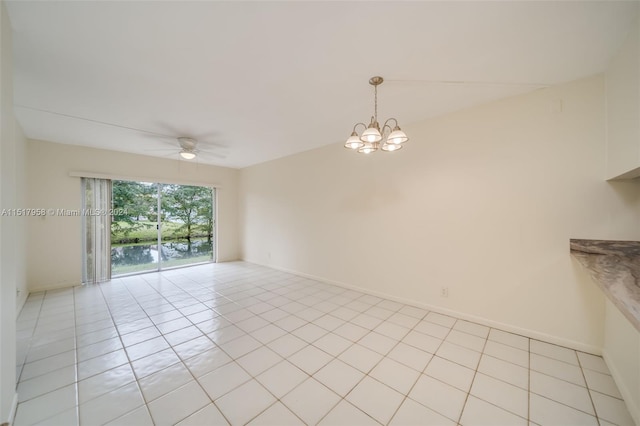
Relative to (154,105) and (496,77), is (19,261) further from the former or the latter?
(496,77)

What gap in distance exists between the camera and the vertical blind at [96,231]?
13.8 ft

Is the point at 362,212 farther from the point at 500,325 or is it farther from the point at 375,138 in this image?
the point at 500,325

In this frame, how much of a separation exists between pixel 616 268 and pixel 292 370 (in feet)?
8.43

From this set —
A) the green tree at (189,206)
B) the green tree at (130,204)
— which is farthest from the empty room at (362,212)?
the green tree at (189,206)

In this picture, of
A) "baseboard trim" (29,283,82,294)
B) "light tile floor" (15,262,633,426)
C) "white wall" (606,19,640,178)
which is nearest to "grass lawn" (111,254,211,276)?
"baseboard trim" (29,283,82,294)

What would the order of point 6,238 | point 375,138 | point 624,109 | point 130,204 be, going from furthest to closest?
point 130,204, point 375,138, point 624,109, point 6,238

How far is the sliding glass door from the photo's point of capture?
4678 millimetres

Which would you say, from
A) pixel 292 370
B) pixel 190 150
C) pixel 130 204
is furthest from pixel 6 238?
pixel 130 204

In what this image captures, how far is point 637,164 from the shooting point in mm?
1506

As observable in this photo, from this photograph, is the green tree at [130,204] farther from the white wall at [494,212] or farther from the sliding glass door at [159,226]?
the white wall at [494,212]

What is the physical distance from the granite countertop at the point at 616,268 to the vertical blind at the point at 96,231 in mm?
6398

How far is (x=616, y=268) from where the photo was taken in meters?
1.63

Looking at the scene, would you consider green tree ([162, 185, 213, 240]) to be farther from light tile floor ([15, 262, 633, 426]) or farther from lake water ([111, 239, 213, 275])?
light tile floor ([15, 262, 633, 426])

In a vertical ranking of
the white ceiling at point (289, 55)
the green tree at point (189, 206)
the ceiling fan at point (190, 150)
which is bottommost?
the green tree at point (189, 206)
